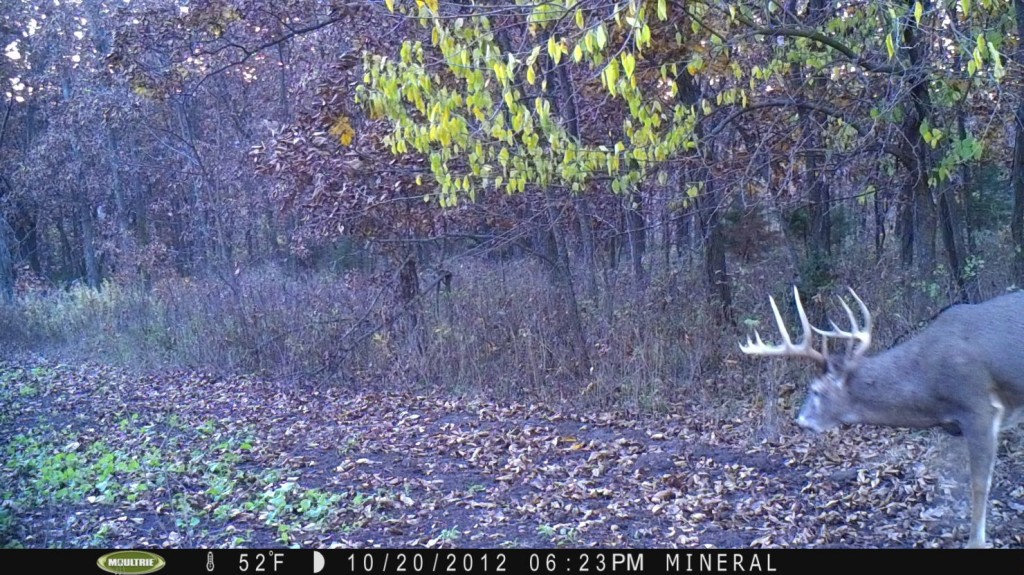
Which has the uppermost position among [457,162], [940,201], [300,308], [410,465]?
[457,162]

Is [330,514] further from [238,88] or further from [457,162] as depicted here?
[238,88]

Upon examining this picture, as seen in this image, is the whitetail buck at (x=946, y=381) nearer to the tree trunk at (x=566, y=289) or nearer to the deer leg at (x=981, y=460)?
the deer leg at (x=981, y=460)

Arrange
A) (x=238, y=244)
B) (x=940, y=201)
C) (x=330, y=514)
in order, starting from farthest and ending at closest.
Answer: (x=238, y=244)
(x=940, y=201)
(x=330, y=514)

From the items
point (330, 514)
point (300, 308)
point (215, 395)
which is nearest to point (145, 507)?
point (330, 514)

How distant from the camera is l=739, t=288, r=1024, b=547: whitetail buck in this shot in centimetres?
535

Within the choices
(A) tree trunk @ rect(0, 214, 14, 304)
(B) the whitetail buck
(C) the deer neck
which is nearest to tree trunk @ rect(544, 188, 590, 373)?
(B) the whitetail buck

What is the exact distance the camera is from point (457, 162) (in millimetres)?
10891

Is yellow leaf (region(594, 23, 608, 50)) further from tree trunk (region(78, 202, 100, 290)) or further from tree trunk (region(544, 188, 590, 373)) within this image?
tree trunk (region(78, 202, 100, 290))

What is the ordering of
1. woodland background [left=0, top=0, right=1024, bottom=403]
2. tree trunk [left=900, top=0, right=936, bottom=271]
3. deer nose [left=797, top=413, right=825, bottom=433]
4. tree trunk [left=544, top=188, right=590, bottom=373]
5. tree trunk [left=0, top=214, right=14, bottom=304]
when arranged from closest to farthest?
deer nose [left=797, top=413, right=825, bottom=433], woodland background [left=0, top=0, right=1024, bottom=403], tree trunk [left=900, top=0, right=936, bottom=271], tree trunk [left=544, top=188, right=590, bottom=373], tree trunk [left=0, top=214, right=14, bottom=304]

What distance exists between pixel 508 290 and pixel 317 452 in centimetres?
501
